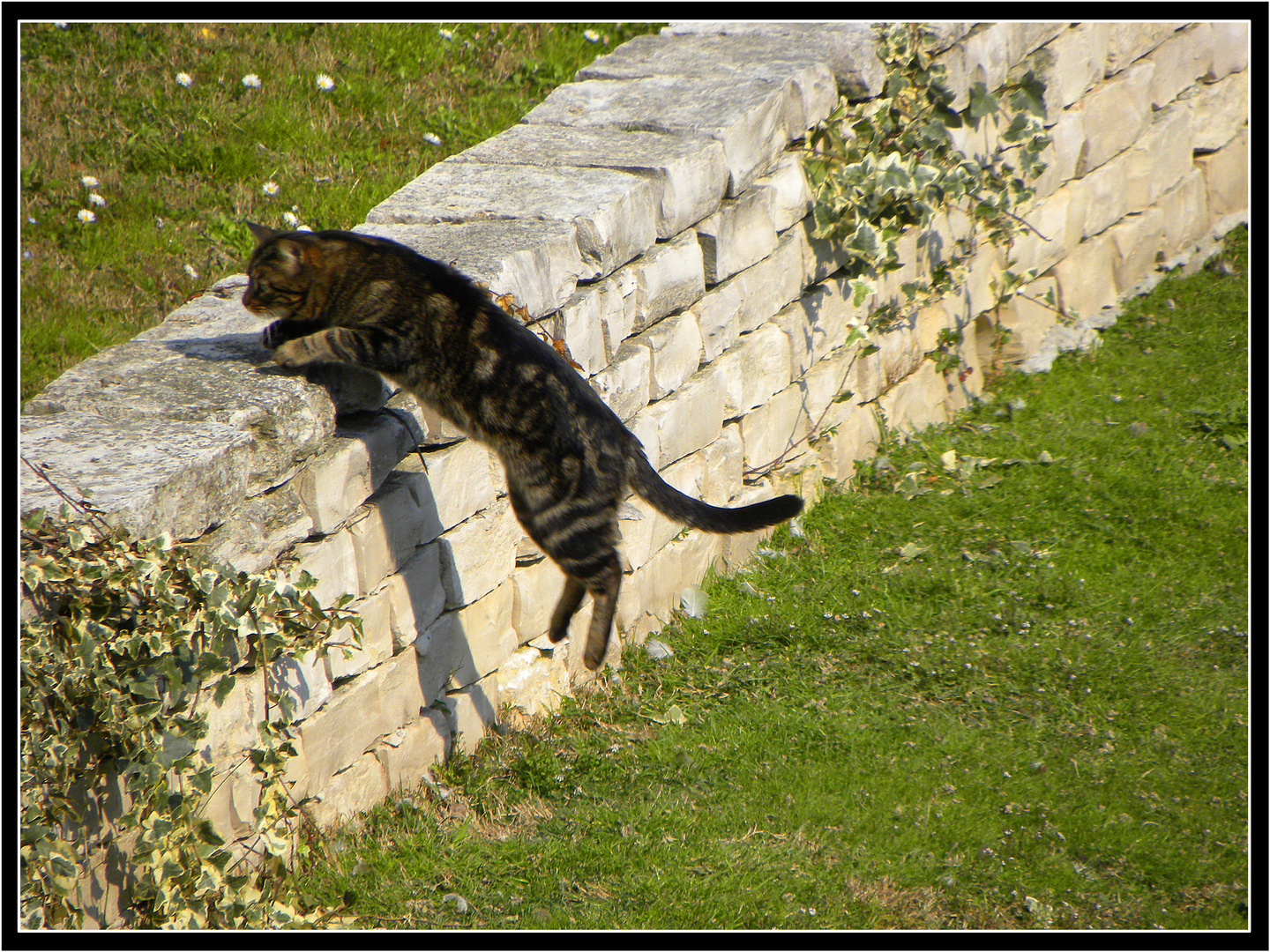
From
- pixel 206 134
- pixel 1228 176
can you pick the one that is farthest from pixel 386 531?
pixel 1228 176

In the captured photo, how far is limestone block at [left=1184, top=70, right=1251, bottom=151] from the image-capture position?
260 inches

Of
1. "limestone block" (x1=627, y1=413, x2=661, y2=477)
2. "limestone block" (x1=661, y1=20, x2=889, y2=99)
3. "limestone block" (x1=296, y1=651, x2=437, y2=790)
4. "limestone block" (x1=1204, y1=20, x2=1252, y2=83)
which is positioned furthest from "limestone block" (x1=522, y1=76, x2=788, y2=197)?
"limestone block" (x1=1204, y1=20, x2=1252, y2=83)

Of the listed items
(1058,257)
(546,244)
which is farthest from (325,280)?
(1058,257)

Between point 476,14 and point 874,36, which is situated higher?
point 476,14

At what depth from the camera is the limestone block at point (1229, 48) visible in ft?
21.4

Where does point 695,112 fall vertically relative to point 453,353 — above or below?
above

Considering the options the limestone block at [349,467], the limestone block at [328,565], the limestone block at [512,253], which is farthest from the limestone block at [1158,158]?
the limestone block at [328,565]

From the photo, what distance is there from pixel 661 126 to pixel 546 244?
3.35 feet

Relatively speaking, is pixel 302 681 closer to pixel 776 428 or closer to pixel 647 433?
pixel 647 433

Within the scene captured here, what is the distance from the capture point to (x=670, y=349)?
4.04 meters

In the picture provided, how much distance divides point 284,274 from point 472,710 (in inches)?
61.5

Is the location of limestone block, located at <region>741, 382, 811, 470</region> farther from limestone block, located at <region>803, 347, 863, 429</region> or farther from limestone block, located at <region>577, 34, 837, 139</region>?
limestone block, located at <region>577, 34, 837, 139</region>
